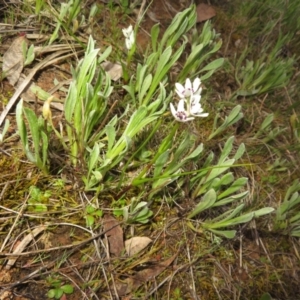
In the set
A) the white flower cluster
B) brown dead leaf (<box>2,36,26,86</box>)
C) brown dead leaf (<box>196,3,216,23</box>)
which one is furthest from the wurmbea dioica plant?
brown dead leaf (<box>196,3,216,23</box>)

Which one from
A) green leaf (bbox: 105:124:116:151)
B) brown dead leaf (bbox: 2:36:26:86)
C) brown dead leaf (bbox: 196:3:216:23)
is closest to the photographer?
green leaf (bbox: 105:124:116:151)

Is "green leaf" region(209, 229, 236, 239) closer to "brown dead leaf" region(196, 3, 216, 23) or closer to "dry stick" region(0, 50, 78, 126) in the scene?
"dry stick" region(0, 50, 78, 126)

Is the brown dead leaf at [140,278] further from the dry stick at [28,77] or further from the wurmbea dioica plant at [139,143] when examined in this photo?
the dry stick at [28,77]

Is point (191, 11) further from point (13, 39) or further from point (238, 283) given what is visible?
point (238, 283)

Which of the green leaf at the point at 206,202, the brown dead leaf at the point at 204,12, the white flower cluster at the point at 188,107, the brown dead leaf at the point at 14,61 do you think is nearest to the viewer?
the white flower cluster at the point at 188,107

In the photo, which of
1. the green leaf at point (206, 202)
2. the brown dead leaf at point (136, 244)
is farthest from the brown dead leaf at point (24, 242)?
the green leaf at point (206, 202)
